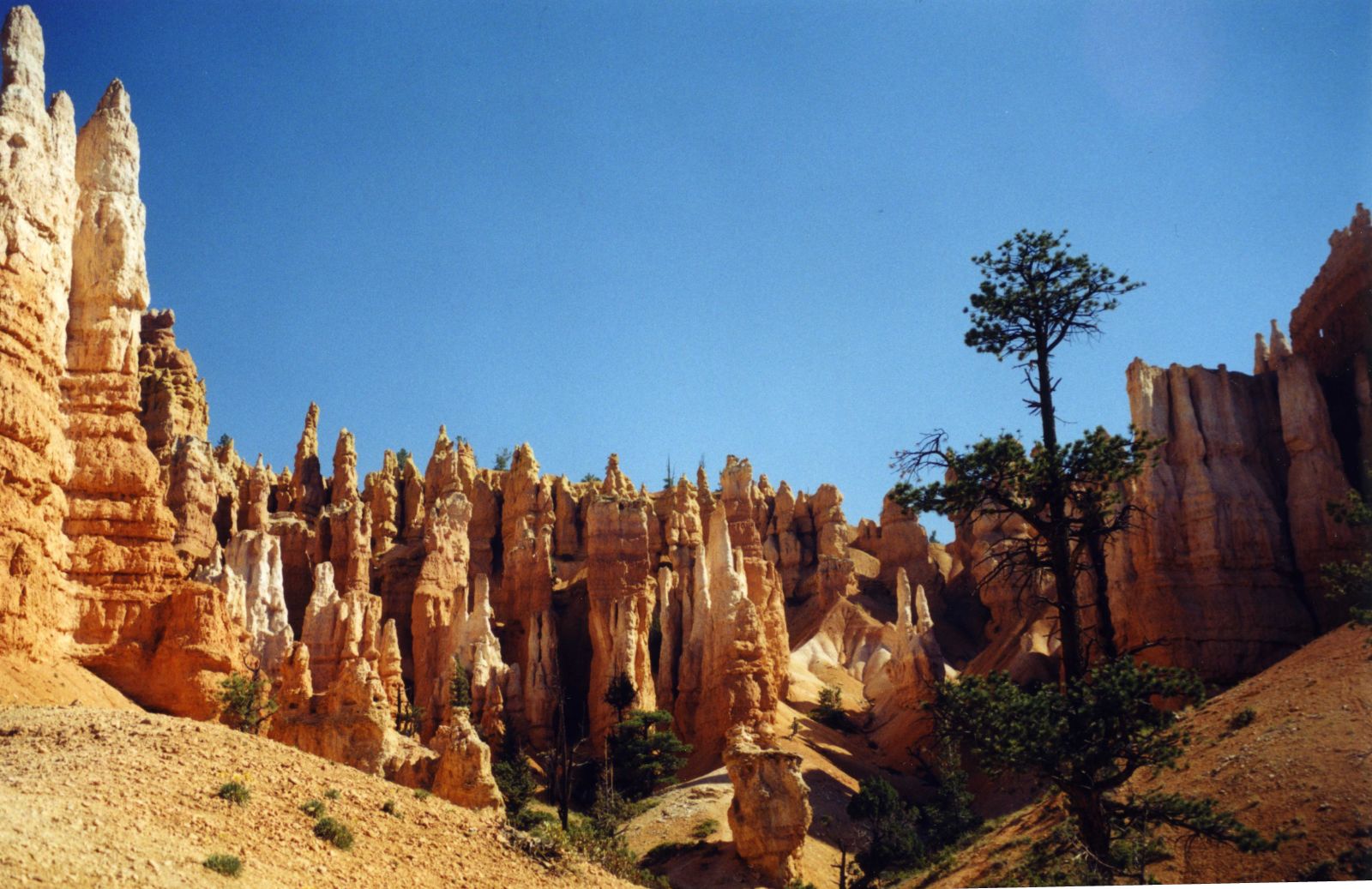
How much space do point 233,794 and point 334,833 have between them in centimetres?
135

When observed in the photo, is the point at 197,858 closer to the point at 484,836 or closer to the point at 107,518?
the point at 484,836

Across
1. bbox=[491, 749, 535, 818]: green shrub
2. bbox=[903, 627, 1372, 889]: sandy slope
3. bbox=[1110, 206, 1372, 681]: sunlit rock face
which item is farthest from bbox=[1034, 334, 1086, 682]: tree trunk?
bbox=[1110, 206, 1372, 681]: sunlit rock face

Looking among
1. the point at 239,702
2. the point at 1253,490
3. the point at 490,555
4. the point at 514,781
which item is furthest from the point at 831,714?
the point at 239,702

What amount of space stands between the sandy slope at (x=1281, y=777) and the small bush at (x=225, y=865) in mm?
11959

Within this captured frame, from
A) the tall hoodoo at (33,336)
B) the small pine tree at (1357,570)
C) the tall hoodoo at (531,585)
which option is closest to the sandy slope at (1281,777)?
the small pine tree at (1357,570)

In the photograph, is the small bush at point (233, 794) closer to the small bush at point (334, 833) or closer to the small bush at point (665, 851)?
the small bush at point (334, 833)

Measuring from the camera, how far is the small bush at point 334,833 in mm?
16781

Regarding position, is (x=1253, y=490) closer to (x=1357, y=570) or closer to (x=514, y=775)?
(x=1357, y=570)

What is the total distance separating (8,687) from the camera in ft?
69.9

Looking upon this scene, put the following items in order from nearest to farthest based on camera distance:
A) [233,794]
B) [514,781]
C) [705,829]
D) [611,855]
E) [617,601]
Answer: [233,794], [611,855], [705,829], [514,781], [617,601]

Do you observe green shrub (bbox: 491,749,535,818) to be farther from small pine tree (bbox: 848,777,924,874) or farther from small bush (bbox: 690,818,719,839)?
small pine tree (bbox: 848,777,924,874)

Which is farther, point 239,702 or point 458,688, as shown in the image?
point 458,688

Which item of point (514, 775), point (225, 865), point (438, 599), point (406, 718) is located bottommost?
point (225, 865)

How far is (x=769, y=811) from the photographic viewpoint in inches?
1415
